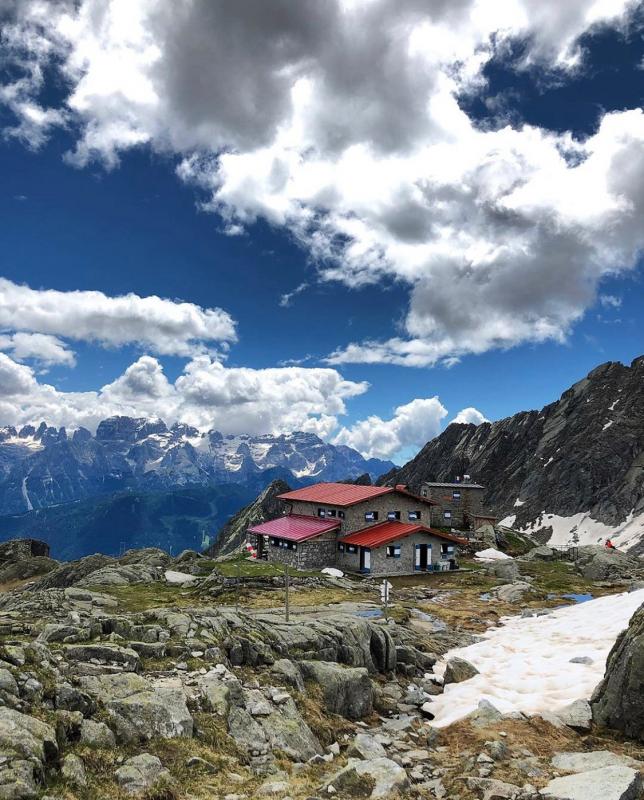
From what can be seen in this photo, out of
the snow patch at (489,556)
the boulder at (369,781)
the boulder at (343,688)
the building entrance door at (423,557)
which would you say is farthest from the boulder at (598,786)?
the snow patch at (489,556)

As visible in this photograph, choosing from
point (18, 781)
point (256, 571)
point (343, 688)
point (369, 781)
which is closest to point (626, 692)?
point (343, 688)

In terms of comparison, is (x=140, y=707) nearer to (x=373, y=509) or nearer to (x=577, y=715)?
(x=577, y=715)

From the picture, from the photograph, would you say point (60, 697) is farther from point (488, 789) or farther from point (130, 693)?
point (488, 789)

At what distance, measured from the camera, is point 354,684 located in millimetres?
17969

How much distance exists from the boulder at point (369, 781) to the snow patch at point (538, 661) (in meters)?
5.56

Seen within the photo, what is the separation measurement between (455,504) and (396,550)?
39.6 meters

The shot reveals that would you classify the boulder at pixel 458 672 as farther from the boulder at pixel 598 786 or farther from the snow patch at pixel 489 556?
the snow patch at pixel 489 556

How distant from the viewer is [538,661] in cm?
2250

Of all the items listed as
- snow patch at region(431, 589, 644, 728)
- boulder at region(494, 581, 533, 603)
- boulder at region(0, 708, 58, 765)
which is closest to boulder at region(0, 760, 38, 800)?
boulder at region(0, 708, 58, 765)

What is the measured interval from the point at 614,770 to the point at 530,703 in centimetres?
708

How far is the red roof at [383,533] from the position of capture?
5422 cm

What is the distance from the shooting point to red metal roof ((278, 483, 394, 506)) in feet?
198

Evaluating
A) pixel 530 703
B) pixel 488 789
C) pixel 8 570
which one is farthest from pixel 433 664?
pixel 8 570

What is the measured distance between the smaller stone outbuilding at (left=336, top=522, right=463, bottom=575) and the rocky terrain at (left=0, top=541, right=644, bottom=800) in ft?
91.9
